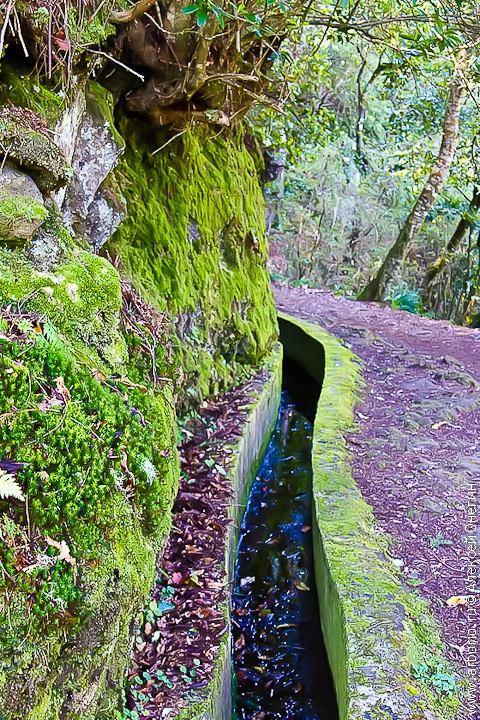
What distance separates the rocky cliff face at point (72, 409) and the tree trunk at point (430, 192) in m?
8.40

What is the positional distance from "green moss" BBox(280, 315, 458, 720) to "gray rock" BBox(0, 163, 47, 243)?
291 centimetres

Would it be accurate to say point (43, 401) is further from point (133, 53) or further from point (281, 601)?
point (133, 53)

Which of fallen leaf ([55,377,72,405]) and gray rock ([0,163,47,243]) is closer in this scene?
fallen leaf ([55,377,72,405])

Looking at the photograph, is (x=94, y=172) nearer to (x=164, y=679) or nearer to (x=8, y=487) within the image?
(x=8, y=487)

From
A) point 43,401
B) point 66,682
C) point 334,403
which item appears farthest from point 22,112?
point 334,403

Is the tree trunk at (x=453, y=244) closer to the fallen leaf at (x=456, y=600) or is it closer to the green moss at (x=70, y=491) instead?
the fallen leaf at (x=456, y=600)

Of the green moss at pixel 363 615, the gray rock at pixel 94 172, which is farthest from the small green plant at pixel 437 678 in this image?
the gray rock at pixel 94 172

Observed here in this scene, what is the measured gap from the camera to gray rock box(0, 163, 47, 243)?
9.61ft

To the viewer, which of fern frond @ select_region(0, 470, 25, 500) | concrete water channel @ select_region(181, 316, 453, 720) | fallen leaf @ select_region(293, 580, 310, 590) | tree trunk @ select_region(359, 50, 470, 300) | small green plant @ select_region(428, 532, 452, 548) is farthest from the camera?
tree trunk @ select_region(359, 50, 470, 300)

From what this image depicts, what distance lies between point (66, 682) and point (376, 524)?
293cm

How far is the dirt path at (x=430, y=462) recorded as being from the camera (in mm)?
3902

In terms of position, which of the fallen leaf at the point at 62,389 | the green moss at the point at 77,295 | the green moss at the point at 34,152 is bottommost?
the fallen leaf at the point at 62,389

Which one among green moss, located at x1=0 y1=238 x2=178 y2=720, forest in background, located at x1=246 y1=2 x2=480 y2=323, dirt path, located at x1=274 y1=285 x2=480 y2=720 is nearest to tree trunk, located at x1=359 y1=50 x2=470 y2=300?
forest in background, located at x1=246 y1=2 x2=480 y2=323

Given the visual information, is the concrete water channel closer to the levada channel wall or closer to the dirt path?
the levada channel wall
